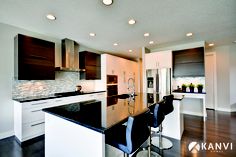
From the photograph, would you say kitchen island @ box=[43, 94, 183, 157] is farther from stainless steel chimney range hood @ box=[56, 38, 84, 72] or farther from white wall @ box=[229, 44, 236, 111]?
white wall @ box=[229, 44, 236, 111]

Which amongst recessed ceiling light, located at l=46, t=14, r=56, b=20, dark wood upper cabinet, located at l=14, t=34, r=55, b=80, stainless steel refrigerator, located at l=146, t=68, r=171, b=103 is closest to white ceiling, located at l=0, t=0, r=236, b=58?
recessed ceiling light, located at l=46, t=14, r=56, b=20

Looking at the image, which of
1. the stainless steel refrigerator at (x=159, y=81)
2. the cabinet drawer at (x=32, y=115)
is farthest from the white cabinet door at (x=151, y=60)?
the cabinet drawer at (x=32, y=115)

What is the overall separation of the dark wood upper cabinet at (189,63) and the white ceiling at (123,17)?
0.89 metres

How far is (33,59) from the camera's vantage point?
2934 millimetres

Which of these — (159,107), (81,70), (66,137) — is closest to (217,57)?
(159,107)

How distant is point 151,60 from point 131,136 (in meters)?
4.14

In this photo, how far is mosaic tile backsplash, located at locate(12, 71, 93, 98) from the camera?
299 centimetres

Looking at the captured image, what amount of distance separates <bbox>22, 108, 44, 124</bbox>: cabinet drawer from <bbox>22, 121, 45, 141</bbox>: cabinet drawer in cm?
9

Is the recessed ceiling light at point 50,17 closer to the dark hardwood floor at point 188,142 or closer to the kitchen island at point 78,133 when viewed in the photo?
the kitchen island at point 78,133

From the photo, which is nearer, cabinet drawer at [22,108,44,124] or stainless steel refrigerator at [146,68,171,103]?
cabinet drawer at [22,108,44,124]

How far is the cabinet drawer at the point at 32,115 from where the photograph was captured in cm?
254

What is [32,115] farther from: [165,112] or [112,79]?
[112,79]

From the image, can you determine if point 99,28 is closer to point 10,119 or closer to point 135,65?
point 10,119

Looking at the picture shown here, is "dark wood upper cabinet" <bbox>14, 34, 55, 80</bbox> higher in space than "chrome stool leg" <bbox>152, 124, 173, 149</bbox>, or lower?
higher
